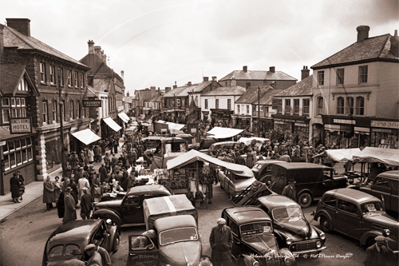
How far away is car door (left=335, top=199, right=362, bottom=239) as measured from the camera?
8750mm

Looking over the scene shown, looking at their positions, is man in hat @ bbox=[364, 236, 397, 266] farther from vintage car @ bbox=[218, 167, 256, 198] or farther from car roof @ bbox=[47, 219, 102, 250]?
vintage car @ bbox=[218, 167, 256, 198]

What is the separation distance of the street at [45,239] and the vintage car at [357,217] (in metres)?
0.45

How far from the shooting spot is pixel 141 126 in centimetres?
4253

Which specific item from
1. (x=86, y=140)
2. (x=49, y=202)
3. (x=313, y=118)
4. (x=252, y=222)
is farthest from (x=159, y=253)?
(x=313, y=118)

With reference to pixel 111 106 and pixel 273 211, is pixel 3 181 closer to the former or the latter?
pixel 273 211

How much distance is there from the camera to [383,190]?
437 inches

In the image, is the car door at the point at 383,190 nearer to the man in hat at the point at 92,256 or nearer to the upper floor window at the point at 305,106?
the man in hat at the point at 92,256

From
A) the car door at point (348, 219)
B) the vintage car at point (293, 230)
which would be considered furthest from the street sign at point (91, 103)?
the car door at point (348, 219)

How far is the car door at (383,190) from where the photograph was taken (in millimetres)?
10820

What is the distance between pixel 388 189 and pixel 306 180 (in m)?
3.13

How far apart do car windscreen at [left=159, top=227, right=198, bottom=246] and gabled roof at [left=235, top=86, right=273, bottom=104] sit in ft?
123

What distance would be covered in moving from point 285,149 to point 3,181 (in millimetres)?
18964

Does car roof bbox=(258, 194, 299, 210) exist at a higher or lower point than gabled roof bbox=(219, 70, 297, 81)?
lower

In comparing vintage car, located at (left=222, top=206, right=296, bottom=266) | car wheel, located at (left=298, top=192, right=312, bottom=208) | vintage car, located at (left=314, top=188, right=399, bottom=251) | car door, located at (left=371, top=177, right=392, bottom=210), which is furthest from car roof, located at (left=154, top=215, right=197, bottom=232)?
car door, located at (left=371, top=177, right=392, bottom=210)
